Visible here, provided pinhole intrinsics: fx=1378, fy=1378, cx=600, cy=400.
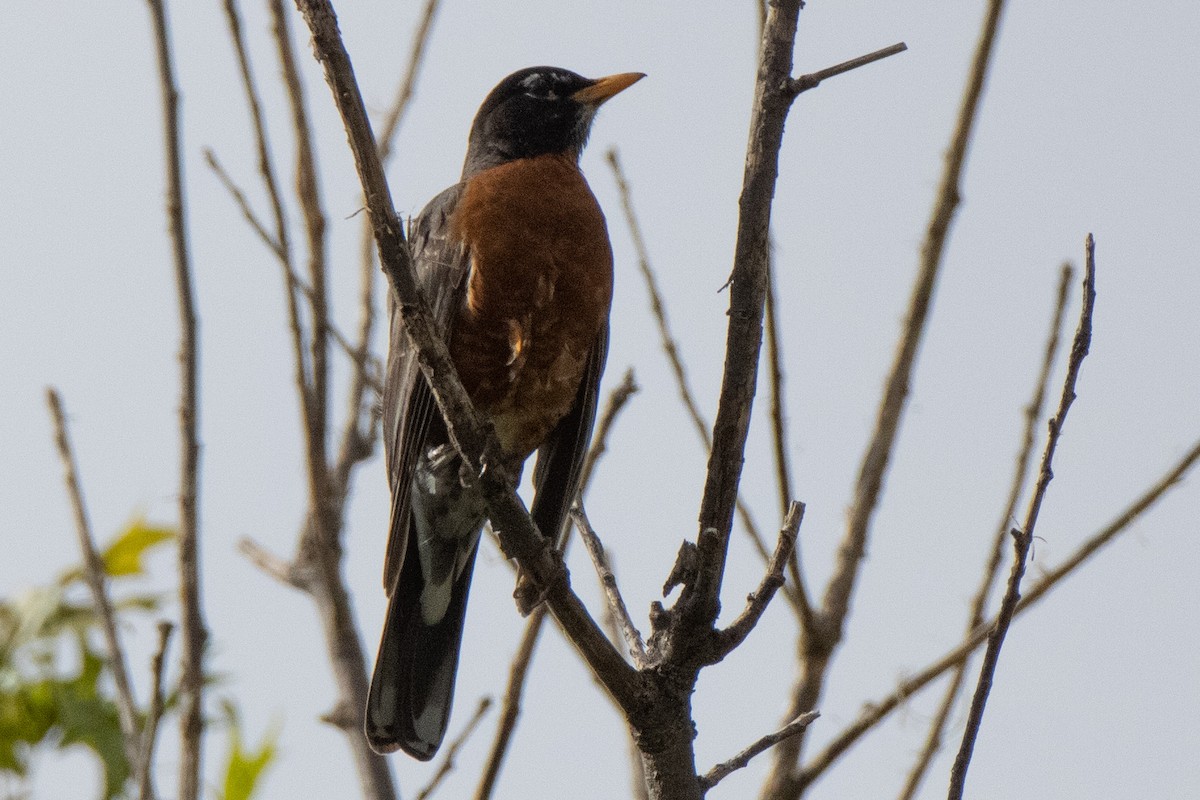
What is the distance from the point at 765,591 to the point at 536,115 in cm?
307

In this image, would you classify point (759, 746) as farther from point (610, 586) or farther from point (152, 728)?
point (152, 728)

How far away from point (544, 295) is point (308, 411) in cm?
80

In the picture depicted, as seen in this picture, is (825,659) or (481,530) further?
(481,530)


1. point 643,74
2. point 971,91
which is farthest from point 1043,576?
point 643,74

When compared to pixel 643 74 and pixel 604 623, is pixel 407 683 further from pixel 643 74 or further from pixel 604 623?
pixel 643 74

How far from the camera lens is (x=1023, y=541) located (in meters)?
2.31

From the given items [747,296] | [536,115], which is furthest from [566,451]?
[747,296]

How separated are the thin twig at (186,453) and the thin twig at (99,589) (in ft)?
0.41

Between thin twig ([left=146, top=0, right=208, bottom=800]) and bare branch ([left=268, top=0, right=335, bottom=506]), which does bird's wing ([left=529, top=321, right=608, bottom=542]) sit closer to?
bare branch ([left=268, top=0, right=335, bottom=506])

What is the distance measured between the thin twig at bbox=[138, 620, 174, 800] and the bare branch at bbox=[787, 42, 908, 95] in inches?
65.3

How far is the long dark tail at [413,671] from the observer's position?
3.86 m

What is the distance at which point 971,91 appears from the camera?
432 cm

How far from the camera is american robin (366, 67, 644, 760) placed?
4.06 m

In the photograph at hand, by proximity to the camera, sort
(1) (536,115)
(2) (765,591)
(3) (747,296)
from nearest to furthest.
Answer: (3) (747,296)
(2) (765,591)
(1) (536,115)
